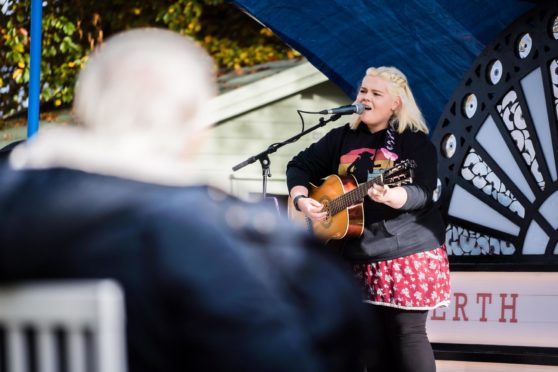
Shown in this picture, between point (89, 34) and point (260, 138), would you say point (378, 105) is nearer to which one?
point (260, 138)

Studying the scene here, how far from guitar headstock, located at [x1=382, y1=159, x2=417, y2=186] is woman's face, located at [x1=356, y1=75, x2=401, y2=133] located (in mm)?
234

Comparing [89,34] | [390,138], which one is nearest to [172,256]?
[390,138]

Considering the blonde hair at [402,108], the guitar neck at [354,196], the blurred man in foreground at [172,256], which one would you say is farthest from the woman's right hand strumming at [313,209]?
the blurred man in foreground at [172,256]

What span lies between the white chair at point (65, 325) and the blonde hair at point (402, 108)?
2.64 meters

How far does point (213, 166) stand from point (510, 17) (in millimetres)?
5194

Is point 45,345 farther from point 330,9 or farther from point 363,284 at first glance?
point 330,9

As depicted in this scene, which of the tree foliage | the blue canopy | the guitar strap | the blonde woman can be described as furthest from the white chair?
the tree foliage

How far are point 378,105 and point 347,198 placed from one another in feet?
1.23

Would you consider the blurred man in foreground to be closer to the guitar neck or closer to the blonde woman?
the blonde woman

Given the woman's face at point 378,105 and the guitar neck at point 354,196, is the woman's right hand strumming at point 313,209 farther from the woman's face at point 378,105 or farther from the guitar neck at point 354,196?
the woman's face at point 378,105

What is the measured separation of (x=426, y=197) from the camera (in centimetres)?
364

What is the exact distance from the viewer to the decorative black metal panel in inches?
170

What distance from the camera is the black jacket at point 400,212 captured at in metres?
3.65

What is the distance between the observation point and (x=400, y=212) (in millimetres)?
3668
